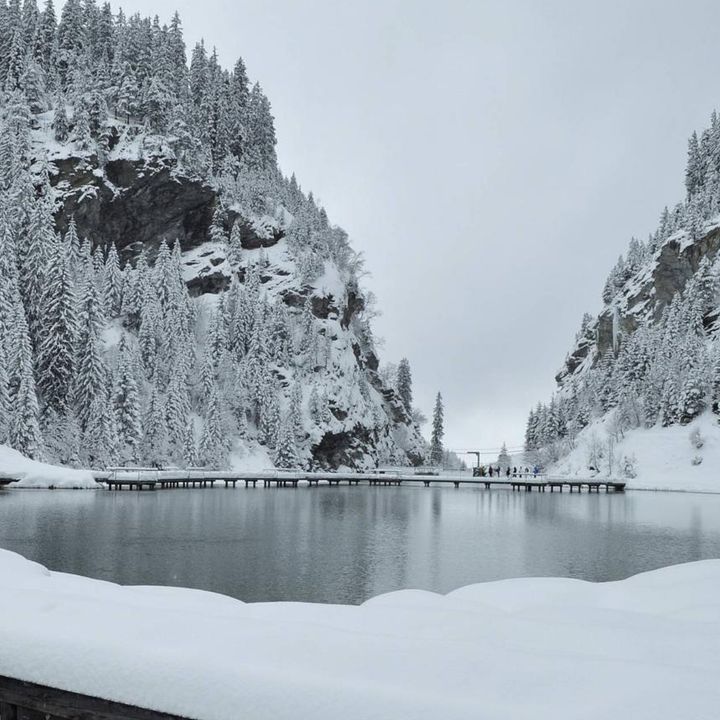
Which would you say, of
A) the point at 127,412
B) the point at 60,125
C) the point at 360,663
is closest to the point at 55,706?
the point at 360,663

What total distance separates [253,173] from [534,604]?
127 meters

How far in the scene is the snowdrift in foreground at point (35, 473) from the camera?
156ft

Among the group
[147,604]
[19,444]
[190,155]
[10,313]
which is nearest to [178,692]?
[147,604]

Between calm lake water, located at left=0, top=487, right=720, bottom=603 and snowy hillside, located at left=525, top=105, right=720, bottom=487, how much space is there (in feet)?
162

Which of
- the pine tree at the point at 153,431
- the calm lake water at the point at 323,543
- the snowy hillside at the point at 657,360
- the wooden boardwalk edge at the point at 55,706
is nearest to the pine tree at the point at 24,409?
the calm lake water at the point at 323,543

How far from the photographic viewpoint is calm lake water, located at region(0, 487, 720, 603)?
1914cm

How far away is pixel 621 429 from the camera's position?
99750mm

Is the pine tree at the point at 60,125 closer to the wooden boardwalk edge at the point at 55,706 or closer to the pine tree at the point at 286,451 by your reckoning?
the pine tree at the point at 286,451

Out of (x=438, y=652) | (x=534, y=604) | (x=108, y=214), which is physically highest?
(x=108, y=214)

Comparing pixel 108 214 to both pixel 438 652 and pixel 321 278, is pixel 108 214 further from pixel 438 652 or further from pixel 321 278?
pixel 438 652

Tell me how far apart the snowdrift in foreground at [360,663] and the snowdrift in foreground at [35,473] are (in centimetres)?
4831

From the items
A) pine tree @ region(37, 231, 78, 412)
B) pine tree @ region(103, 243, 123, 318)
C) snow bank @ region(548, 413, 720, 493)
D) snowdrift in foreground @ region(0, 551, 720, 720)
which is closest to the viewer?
snowdrift in foreground @ region(0, 551, 720, 720)

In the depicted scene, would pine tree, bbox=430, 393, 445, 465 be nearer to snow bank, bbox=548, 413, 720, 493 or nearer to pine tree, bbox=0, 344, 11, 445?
snow bank, bbox=548, 413, 720, 493

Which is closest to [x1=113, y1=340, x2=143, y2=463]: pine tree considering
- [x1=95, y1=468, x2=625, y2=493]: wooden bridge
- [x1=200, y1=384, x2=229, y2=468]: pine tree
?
[x1=95, y1=468, x2=625, y2=493]: wooden bridge
